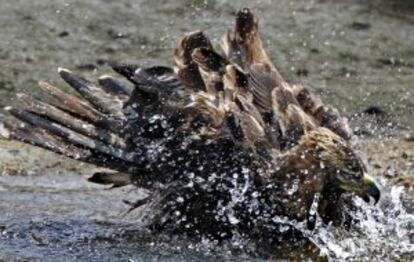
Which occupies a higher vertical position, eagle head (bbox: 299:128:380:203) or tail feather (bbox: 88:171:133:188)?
eagle head (bbox: 299:128:380:203)

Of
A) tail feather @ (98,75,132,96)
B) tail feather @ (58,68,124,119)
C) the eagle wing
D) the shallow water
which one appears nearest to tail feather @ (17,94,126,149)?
the eagle wing

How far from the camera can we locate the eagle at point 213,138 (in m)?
6.76

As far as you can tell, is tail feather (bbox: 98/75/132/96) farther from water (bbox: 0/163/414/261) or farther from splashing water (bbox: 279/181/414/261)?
splashing water (bbox: 279/181/414/261)

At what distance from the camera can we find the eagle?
676 cm

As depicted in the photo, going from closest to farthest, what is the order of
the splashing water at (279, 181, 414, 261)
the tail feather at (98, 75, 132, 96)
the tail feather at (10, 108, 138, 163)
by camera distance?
the splashing water at (279, 181, 414, 261) < the tail feather at (10, 108, 138, 163) < the tail feather at (98, 75, 132, 96)

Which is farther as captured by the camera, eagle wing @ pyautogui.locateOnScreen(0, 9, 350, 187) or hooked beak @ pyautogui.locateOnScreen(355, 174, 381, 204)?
eagle wing @ pyautogui.locateOnScreen(0, 9, 350, 187)

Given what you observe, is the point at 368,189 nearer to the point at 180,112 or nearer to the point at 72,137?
the point at 180,112

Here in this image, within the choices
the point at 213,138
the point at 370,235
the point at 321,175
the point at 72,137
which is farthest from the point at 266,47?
the point at 370,235

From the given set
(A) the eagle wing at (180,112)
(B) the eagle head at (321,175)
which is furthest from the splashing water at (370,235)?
(A) the eagle wing at (180,112)

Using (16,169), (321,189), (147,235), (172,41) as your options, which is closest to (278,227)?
(321,189)

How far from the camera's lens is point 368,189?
6.70 metres

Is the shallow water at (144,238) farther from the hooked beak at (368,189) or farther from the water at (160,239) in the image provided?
the hooked beak at (368,189)

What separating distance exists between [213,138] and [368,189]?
2.80 ft

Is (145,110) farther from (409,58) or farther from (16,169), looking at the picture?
(409,58)
